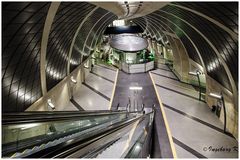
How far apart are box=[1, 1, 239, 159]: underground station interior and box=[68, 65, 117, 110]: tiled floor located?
3.1 inches

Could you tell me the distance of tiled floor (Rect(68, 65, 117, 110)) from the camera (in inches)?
636

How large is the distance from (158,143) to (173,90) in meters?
8.61

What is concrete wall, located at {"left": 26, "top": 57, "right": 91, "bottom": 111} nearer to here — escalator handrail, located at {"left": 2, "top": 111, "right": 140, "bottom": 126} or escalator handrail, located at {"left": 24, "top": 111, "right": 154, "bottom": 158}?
escalator handrail, located at {"left": 2, "top": 111, "right": 140, "bottom": 126}

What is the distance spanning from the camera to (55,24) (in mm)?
10094

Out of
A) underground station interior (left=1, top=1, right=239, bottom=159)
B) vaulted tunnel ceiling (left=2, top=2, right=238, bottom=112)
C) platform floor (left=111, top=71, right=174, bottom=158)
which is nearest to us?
underground station interior (left=1, top=1, right=239, bottom=159)

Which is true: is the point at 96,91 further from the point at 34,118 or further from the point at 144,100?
the point at 34,118

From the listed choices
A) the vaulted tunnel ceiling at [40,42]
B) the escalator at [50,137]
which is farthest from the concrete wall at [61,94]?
the escalator at [50,137]

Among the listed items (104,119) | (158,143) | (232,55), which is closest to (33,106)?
(104,119)

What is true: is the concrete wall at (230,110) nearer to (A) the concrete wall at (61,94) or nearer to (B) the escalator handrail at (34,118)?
(A) the concrete wall at (61,94)

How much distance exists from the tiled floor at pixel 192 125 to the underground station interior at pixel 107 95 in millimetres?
51

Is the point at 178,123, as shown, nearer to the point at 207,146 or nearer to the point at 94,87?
the point at 207,146

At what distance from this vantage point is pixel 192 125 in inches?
509

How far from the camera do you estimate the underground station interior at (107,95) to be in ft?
12.6

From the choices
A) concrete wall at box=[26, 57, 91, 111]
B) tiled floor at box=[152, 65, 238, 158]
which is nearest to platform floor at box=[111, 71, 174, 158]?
tiled floor at box=[152, 65, 238, 158]
